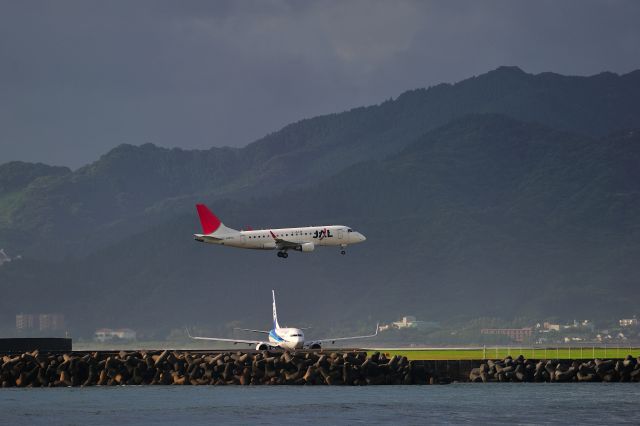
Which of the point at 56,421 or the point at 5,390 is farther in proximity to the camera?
the point at 5,390

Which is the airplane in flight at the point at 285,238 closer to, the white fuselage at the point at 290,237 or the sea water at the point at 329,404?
the white fuselage at the point at 290,237

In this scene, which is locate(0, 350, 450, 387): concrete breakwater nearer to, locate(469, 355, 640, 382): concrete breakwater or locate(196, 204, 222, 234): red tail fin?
locate(469, 355, 640, 382): concrete breakwater

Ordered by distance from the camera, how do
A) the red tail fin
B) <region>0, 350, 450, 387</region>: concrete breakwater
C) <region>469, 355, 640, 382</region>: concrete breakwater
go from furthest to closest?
the red tail fin < <region>469, 355, 640, 382</region>: concrete breakwater < <region>0, 350, 450, 387</region>: concrete breakwater

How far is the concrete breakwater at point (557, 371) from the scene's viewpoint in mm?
115562

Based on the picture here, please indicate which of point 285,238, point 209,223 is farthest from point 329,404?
point 209,223

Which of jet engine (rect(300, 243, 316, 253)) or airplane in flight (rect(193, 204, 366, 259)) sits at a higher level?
airplane in flight (rect(193, 204, 366, 259))

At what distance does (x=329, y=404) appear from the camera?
98.9 metres

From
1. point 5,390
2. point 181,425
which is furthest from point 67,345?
point 181,425

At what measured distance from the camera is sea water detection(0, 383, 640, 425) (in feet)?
293

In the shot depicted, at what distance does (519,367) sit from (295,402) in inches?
1003

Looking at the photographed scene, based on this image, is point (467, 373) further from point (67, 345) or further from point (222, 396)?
point (67, 345)

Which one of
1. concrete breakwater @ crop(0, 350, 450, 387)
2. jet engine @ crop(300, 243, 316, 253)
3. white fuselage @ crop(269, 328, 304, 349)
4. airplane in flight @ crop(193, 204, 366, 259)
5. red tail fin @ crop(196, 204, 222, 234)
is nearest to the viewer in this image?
concrete breakwater @ crop(0, 350, 450, 387)

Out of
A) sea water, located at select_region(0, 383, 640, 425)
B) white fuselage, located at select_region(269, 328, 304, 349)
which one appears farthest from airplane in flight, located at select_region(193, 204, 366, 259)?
sea water, located at select_region(0, 383, 640, 425)

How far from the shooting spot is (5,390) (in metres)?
115
